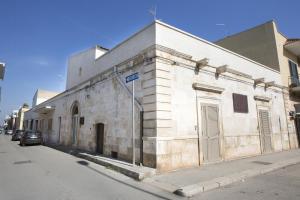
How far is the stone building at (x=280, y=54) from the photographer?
47.8 ft

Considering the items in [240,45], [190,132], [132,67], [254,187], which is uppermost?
[240,45]

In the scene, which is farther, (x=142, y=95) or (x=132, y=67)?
(x=132, y=67)

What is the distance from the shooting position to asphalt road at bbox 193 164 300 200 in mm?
4605

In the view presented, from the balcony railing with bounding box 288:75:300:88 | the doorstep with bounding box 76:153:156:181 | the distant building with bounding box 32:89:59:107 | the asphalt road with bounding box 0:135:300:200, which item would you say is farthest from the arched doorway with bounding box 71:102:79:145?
the distant building with bounding box 32:89:59:107

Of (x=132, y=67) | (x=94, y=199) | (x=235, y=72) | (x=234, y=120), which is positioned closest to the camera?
(x=94, y=199)

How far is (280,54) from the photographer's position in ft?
48.6

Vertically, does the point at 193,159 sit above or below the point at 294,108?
below

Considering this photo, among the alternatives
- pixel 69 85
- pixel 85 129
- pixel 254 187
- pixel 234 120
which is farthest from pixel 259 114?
pixel 69 85

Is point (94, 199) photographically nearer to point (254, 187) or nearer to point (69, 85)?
point (254, 187)

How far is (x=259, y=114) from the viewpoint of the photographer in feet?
39.3

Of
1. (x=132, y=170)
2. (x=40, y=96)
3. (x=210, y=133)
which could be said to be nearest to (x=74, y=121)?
(x=132, y=170)

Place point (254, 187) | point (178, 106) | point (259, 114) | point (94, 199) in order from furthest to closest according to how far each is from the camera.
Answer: point (259, 114) → point (178, 106) → point (254, 187) → point (94, 199)

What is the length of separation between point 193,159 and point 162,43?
4753 millimetres

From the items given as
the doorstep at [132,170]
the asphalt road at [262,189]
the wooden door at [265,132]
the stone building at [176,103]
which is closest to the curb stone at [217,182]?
the asphalt road at [262,189]
